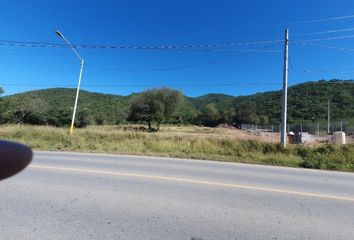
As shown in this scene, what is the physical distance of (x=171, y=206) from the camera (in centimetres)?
618

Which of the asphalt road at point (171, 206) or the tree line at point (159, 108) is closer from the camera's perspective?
the asphalt road at point (171, 206)

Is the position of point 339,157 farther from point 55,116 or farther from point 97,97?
point 97,97

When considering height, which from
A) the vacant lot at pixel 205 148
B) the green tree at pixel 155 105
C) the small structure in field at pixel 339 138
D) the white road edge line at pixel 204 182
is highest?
the green tree at pixel 155 105

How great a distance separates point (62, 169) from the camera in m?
10.4

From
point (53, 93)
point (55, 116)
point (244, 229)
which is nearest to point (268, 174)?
point (244, 229)

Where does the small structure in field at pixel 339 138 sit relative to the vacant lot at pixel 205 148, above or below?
above

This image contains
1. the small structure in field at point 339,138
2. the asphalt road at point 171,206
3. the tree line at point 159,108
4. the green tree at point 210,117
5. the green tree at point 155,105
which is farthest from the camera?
the green tree at point 210,117

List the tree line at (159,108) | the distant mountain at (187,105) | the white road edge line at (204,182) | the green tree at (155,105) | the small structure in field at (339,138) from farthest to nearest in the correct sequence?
the green tree at (155,105) < the tree line at (159,108) < the distant mountain at (187,105) < the small structure in field at (339,138) < the white road edge line at (204,182)

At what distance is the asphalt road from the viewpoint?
4.88 meters

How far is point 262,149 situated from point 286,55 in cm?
585

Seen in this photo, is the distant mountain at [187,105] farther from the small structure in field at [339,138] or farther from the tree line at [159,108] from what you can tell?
the small structure in field at [339,138]

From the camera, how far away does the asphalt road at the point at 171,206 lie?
16.0ft

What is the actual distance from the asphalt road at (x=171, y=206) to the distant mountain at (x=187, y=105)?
49.7 meters

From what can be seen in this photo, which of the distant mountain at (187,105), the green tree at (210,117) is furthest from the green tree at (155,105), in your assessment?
A: the green tree at (210,117)
